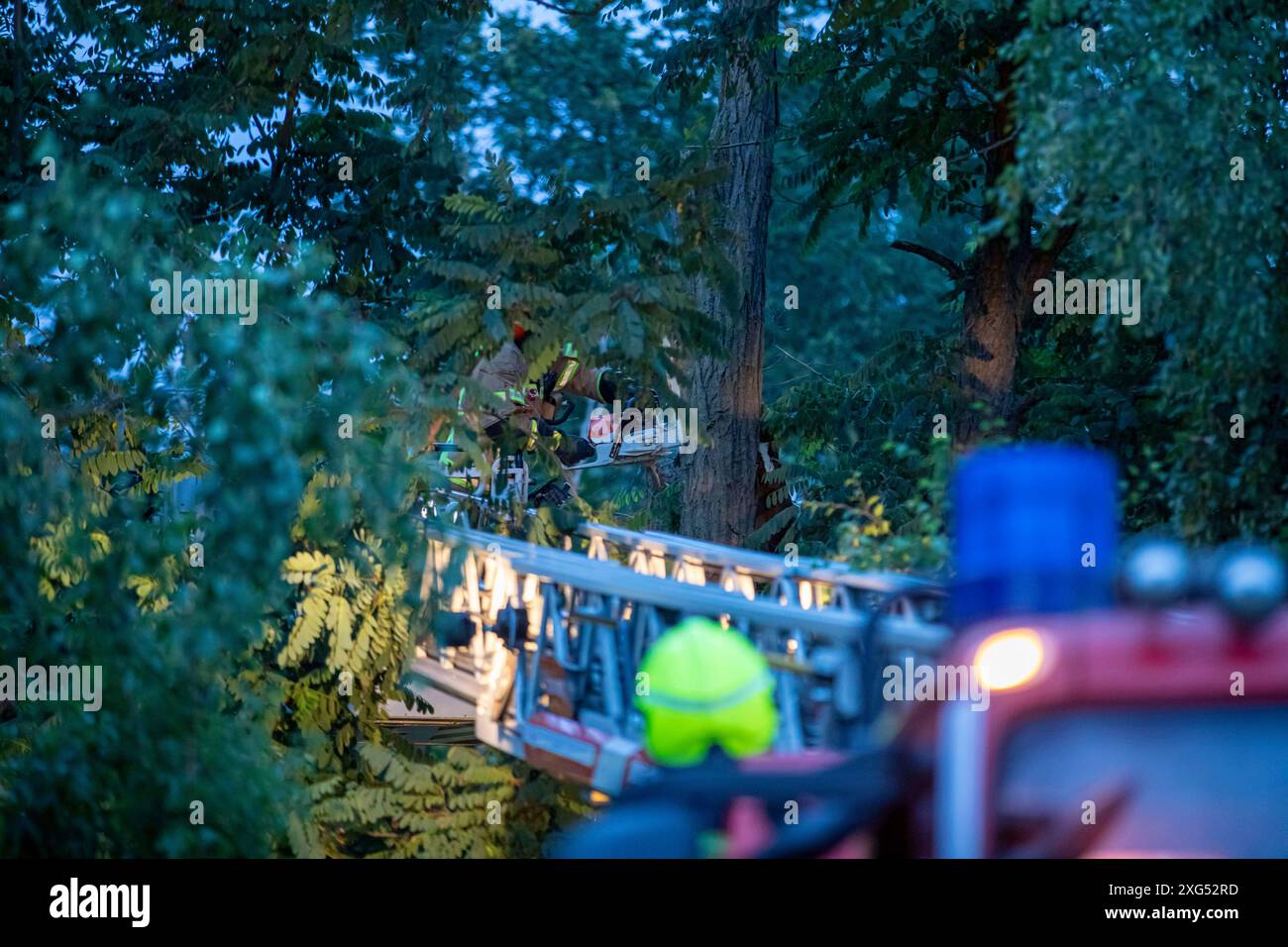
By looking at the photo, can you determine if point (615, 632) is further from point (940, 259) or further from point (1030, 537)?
point (940, 259)

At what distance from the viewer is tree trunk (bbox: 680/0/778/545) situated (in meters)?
14.7

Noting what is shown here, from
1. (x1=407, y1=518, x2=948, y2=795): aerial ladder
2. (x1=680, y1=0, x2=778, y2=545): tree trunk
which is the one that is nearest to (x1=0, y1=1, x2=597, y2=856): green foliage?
(x1=407, y1=518, x2=948, y2=795): aerial ladder

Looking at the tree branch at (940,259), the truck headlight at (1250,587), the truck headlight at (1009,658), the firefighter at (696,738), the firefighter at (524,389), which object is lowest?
the firefighter at (696,738)

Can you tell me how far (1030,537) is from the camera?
Result: 18.0 feet

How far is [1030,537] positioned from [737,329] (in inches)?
376

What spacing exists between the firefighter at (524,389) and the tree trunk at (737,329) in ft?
7.60

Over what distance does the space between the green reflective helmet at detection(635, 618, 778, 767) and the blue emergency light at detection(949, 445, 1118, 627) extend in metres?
0.87

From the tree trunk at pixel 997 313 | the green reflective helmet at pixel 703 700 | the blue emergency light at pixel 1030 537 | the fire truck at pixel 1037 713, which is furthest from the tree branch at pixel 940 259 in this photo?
the green reflective helmet at pixel 703 700

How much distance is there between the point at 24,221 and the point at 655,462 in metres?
10.8

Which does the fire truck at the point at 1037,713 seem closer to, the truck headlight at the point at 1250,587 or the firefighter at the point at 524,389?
the truck headlight at the point at 1250,587

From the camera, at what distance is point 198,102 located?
42.0 ft

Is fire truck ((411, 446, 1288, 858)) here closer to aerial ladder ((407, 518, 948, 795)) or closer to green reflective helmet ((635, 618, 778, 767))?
A: aerial ladder ((407, 518, 948, 795))

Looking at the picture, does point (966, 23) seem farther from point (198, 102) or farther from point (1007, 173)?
point (198, 102)

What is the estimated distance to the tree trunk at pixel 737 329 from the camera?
14719mm
